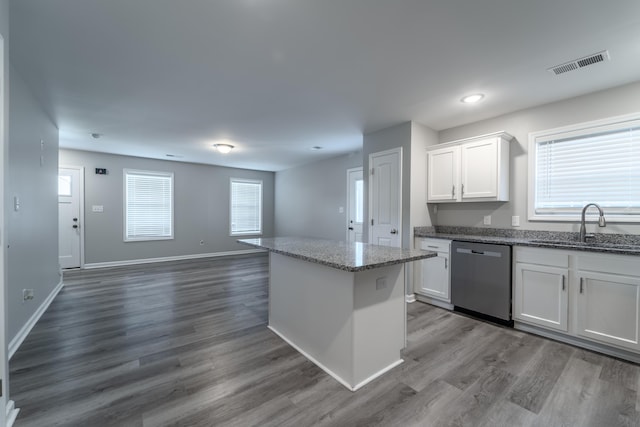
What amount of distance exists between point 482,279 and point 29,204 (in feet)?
15.9

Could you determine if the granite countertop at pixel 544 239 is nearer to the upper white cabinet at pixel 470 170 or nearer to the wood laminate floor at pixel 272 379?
the upper white cabinet at pixel 470 170

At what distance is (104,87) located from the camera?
2.69m

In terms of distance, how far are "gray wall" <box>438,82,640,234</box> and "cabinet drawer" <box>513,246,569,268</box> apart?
0.52m

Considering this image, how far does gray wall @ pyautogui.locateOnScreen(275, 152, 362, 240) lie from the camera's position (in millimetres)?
5867

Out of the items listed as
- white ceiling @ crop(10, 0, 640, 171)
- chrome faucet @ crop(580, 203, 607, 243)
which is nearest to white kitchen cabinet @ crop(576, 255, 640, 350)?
chrome faucet @ crop(580, 203, 607, 243)

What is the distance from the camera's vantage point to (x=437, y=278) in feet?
11.3

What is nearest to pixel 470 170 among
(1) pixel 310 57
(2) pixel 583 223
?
(2) pixel 583 223

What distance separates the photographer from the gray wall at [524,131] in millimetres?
2572

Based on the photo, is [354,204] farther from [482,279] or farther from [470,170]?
[482,279]

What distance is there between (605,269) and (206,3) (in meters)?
3.61

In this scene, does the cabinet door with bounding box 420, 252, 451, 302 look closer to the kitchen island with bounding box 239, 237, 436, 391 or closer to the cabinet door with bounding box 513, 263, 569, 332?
the cabinet door with bounding box 513, 263, 569, 332

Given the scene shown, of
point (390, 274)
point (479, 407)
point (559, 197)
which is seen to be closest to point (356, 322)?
point (390, 274)

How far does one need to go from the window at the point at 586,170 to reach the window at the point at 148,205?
6903 mm

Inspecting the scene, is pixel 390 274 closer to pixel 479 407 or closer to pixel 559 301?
pixel 479 407
